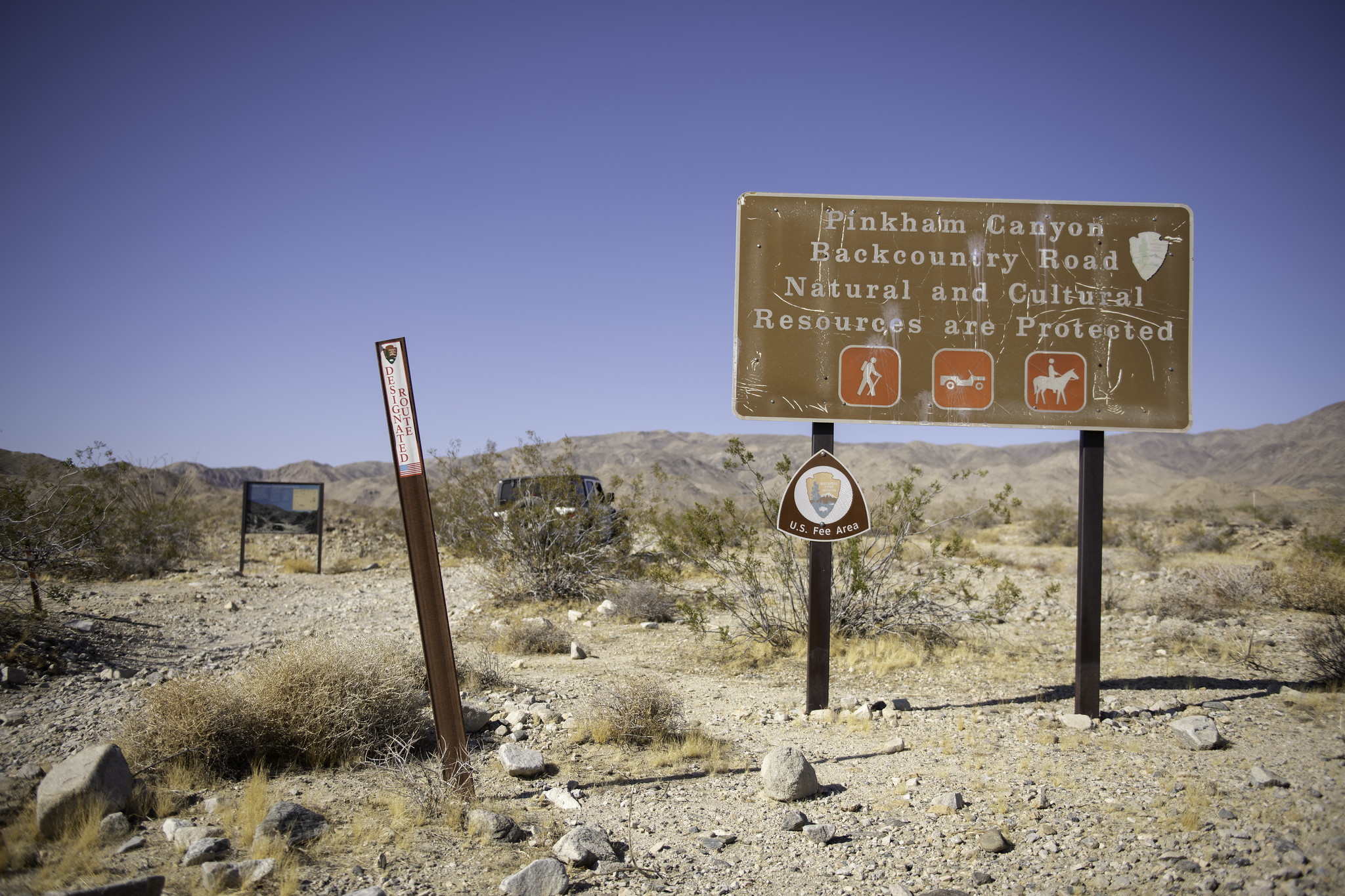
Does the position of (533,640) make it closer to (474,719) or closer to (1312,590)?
(474,719)

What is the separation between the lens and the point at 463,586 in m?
14.5

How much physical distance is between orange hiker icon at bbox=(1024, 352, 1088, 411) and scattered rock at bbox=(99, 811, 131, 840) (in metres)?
6.35

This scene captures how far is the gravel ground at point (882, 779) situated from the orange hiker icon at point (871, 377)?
2.58 metres

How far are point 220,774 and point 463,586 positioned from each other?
1022 cm

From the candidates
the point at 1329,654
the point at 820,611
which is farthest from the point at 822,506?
the point at 1329,654

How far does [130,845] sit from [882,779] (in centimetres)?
407

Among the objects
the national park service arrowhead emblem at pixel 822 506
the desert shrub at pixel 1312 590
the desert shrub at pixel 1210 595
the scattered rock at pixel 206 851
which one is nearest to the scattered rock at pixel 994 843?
the national park service arrowhead emblem at pixel 822 506

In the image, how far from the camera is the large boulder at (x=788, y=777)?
4.39 metres

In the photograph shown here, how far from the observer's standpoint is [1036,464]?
→ 77812 mm

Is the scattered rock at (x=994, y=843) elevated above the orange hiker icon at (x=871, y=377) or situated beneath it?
situated beneath

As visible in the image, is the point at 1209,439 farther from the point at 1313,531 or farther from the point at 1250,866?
the point at 1250,866

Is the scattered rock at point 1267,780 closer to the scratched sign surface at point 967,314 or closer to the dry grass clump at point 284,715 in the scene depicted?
the scratched sign surface at point 967,314

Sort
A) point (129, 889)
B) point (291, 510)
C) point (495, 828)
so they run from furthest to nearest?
1. point (291, 510)
2. point (495, 828)
3. point (129, 889)

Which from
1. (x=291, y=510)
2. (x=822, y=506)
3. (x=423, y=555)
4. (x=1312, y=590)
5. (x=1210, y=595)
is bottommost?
(x=1210, y=595)
